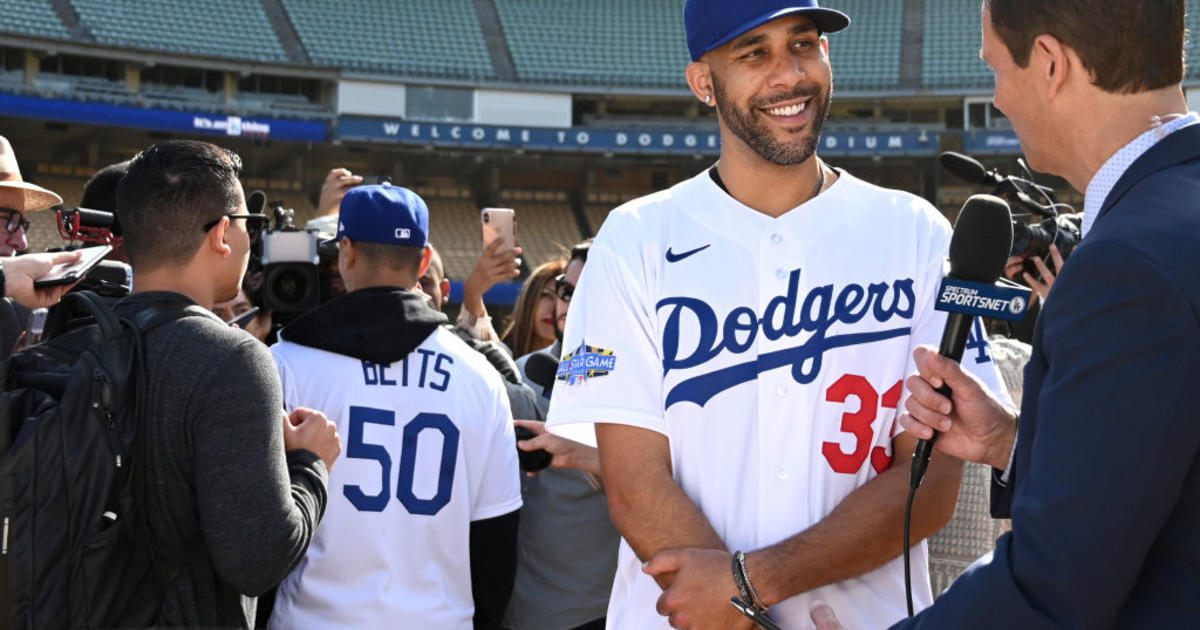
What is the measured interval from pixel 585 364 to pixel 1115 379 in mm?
1148

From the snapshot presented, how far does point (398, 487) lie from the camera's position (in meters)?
3.21

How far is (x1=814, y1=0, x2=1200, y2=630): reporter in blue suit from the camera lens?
121 centimetres

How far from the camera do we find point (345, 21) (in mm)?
29578

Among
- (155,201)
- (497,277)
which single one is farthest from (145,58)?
(155,201)

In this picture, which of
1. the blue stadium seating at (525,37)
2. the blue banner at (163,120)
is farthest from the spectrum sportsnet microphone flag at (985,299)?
the blue stadium seating at (525,37)

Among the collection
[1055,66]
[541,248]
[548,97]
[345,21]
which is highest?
[345,21]

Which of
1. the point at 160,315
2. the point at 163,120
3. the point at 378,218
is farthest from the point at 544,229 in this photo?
the point at 160,315

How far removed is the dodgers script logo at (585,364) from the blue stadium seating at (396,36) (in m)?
27.1

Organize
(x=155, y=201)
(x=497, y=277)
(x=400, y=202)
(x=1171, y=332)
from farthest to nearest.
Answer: (x=497, y=277), (x=400, y=202), (x=155, y=201), (x=1171, y=332)

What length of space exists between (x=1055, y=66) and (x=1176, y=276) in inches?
15.4

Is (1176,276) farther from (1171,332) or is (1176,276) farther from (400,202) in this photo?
(400,202)

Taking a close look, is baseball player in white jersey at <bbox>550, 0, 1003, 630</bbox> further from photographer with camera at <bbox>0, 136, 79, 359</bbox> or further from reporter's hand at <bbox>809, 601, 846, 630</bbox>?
photographer with camera at <bbox>0, 136, 79, 359</bbox>

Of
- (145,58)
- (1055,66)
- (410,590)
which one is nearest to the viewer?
(1055,66)

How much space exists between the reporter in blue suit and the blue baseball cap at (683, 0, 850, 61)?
804mm
